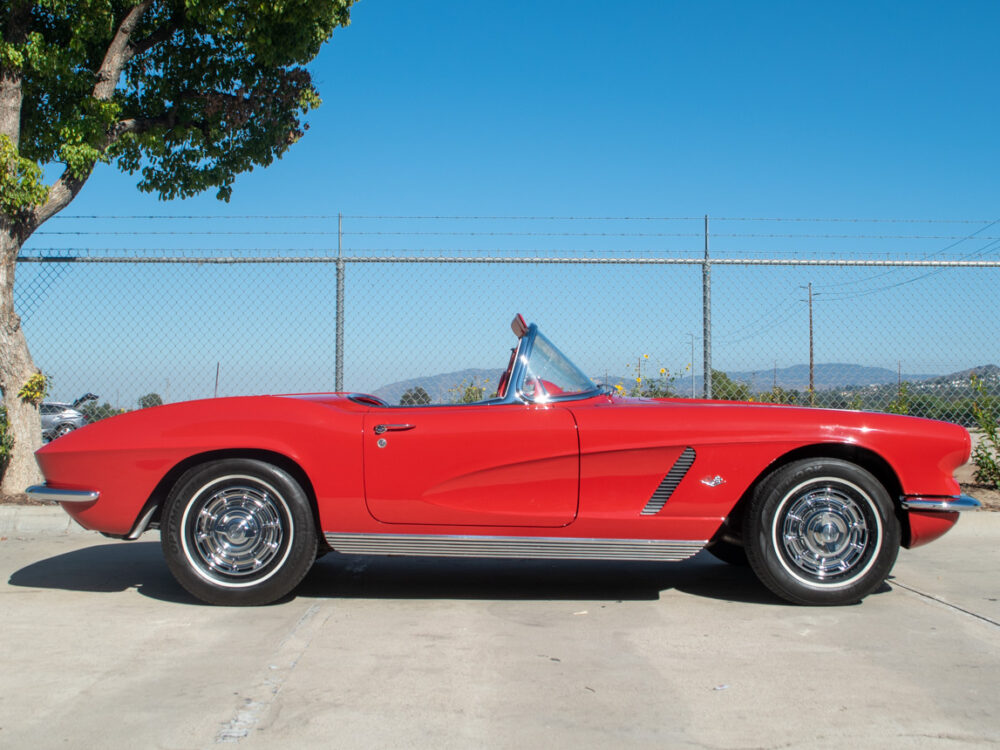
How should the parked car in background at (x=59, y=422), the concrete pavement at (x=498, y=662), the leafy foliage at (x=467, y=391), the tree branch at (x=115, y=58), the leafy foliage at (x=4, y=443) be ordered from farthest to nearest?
the parked car in background at (x=59, y=422) < the leafy foliage at (x=4, y=443) < the tree branch at (x=115, y=58) < the leafy foliage at (x=467, y=391) < the concrete pavement at (x=498, y=662)

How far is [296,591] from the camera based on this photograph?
434 cm

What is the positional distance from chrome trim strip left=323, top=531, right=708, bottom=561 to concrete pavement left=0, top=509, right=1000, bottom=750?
266mm

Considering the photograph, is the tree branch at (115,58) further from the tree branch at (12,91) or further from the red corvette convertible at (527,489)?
the red corvette convertible at (527,489)

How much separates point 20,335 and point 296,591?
402 cm

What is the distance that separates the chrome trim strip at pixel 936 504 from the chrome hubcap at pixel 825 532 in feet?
0.73

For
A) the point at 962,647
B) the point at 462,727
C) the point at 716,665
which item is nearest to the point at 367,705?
the point at 462,727

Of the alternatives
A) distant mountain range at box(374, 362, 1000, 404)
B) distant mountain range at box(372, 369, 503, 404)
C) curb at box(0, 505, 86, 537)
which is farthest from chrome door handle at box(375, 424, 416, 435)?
curb at box(0, 505, 86, 537)

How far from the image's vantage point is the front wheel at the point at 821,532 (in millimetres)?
3963

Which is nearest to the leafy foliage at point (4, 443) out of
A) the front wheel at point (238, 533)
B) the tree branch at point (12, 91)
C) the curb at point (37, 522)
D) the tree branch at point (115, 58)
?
the curb at point (37, 522)

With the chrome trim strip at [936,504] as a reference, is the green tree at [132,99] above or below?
above

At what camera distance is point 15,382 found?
673 centimetres

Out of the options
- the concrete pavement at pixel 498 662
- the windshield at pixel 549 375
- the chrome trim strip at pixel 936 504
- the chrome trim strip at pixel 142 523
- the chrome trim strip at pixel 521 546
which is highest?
the windshield at pixel 549 375

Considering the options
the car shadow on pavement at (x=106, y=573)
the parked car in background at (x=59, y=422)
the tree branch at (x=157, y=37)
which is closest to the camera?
the car shadow on pavement at (x=106, y=573)

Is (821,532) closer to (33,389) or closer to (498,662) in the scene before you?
(498,662)
